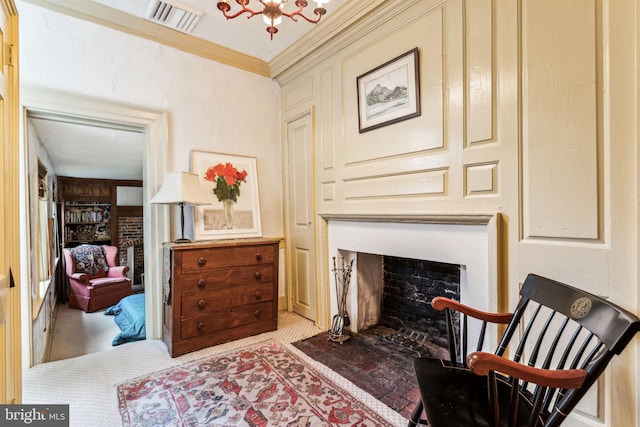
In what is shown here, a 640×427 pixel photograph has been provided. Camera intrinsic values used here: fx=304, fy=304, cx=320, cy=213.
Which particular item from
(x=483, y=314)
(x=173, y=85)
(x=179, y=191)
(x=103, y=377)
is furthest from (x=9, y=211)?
(x=483, y=314)

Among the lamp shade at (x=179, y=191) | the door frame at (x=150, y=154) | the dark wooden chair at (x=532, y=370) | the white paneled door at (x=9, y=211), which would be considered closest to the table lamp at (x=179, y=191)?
the lamp shade at (x=179, y=191)

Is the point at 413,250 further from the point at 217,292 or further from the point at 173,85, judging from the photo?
the point at 173,85

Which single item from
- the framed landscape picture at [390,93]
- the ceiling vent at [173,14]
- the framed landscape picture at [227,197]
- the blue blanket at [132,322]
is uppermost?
the ceiling vent at [173,14]

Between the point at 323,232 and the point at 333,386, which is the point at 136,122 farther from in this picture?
the point at 333,386

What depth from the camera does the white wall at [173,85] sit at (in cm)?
228

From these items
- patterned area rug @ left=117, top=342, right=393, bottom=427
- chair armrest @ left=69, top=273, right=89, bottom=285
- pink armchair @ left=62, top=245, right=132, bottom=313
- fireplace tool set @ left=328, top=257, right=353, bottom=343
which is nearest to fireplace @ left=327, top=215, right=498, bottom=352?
fireplace tool set @ left=328, top=257, right=353, bottom=343

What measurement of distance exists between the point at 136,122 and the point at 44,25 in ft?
2.79

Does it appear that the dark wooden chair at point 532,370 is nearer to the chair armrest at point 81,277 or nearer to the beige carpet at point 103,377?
the beige carpet at point 103,377

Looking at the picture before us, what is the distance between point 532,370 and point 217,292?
223 cm

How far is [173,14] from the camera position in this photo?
2.49 m

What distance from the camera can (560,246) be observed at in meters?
1.42

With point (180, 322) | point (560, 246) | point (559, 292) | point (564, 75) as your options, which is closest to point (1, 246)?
Answer: point (180, 322)

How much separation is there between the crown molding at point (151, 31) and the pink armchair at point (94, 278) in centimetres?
406

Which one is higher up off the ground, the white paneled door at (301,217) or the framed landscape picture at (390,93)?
the framed landscape picture at (390,93)
